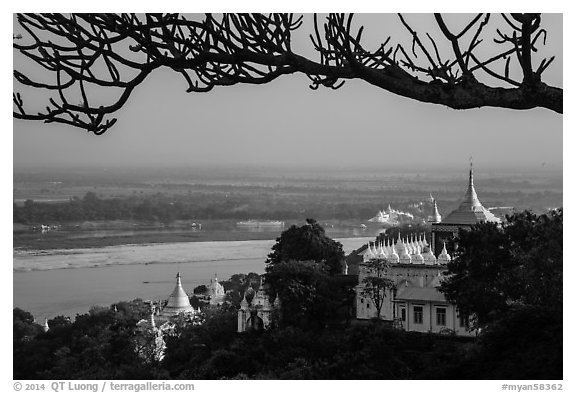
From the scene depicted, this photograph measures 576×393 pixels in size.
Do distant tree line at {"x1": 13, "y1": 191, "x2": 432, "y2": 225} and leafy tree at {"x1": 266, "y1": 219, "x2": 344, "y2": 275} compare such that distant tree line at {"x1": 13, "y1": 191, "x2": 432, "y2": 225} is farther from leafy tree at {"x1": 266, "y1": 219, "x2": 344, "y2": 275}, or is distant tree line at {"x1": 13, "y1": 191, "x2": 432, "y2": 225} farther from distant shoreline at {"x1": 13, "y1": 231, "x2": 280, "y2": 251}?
leafy tree at {"x1": 266, "y1": 219, "x2": 344, "y2": 275}

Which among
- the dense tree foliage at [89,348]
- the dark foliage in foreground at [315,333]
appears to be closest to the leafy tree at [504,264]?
the dark foliage in foreground at [315,333]

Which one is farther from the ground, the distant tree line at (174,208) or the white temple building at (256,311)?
the distant tree line at (174,208)

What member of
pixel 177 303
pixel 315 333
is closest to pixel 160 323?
pixel 177 303

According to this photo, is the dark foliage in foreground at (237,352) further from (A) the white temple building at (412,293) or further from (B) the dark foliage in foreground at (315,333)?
(A) the white temple building at (412,293)

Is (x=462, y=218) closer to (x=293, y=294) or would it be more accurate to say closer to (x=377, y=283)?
(x=377, y=283)
